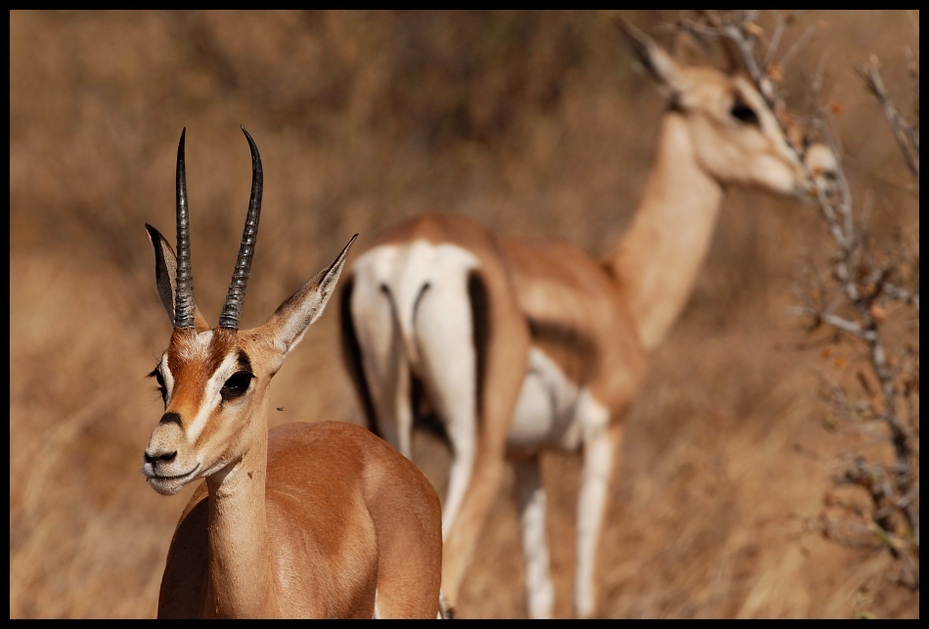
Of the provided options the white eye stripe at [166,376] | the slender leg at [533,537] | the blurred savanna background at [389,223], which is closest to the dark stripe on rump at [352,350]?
the slender leg at [533,537]

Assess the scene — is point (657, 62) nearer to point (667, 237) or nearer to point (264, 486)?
point (667, 237)

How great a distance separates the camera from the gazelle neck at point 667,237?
623 centimetres

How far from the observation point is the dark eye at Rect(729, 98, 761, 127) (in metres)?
6.26

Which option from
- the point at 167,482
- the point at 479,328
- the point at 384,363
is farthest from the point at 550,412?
the point at 167,482

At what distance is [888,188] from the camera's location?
9805 mm

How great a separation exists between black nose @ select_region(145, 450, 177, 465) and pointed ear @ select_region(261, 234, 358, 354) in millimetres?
397

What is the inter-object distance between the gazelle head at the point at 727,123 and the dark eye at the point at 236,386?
13.6 feet

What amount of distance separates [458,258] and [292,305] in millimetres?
2299

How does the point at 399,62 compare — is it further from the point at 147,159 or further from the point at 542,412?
the point at 542,412

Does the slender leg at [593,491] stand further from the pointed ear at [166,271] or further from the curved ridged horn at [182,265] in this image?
the curved ridged horn at [182,265]

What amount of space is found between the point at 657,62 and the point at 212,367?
449cm

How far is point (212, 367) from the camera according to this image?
2.37 m

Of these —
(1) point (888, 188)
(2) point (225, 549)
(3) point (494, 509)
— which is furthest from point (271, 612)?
(1) point (888, 188)

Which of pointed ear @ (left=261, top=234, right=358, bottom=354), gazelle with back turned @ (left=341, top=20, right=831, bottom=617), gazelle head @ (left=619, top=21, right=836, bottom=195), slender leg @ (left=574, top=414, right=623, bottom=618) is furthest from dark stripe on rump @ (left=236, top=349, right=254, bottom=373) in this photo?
gazelle head @ (left=619, top=21, right=836, bottom=195)
